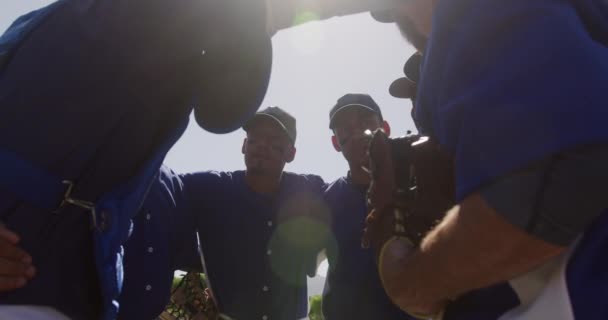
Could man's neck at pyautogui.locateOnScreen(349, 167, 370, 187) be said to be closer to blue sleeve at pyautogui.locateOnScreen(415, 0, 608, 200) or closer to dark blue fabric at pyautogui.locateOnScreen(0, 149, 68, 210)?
blue sleeve at pyautogui.locateOnScreen(415, 0, 608, 200)

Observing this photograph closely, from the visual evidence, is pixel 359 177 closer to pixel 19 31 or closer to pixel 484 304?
pixel 484 304

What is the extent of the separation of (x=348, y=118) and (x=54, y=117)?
8.51 feet

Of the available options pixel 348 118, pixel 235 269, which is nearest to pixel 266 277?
pixel 235 269

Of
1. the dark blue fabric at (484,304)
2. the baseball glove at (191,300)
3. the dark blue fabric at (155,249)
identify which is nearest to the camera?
the dark blue fabric at (484,304)

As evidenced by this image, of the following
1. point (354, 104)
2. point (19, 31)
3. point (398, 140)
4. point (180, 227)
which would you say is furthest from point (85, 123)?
point (354, 104)

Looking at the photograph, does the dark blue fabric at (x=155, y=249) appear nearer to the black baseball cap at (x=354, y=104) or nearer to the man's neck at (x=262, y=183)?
the man's neck at (x=262, y=183)

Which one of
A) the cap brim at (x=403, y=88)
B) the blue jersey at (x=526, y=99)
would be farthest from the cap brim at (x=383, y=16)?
the blue jersey at (x=526, y=99)

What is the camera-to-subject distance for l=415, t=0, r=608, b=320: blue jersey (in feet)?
2.94

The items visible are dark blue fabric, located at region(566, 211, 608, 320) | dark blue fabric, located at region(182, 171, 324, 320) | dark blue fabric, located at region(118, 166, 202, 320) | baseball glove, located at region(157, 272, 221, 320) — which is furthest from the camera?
baseball glove, located at region(157, 272, 221, 320)

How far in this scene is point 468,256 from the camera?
3.34ft

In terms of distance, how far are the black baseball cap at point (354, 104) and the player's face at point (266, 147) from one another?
46 cm

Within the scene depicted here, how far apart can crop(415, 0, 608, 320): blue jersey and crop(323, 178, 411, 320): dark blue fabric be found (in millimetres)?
1632

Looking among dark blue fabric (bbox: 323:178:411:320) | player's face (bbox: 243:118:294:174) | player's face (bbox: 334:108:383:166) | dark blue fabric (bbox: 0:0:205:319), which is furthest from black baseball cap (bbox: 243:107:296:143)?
dark blue fabric (bbox: 0:0:205:319)

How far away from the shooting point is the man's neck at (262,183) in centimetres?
348
